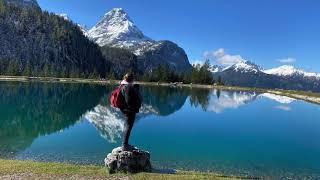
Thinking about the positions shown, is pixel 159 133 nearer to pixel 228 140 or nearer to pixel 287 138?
pixel 228 140

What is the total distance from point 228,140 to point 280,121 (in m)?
29.3

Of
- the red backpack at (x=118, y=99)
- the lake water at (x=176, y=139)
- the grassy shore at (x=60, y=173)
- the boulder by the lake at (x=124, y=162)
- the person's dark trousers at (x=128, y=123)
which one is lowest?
the lake water at (x=176, y=139)

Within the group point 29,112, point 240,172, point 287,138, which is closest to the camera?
point 240,172

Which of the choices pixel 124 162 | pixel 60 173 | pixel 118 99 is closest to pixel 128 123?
pixel 118 99

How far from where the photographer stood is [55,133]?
5053cm

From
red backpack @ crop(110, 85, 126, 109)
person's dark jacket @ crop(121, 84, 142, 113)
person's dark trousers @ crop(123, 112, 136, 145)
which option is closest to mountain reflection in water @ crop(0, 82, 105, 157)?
person's dark trousers @ crop(123, 112, 136, 145)

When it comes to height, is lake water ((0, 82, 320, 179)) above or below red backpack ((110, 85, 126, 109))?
below

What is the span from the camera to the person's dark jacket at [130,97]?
911 inches

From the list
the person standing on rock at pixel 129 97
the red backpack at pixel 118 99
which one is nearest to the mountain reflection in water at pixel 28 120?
the red backpack at pixel 118 99

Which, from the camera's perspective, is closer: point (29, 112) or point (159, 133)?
point (159, 133)

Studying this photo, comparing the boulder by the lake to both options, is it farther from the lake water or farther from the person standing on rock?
the lake water

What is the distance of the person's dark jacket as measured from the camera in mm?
23141

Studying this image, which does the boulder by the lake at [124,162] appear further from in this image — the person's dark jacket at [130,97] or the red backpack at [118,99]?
the red backpack at [118,99]

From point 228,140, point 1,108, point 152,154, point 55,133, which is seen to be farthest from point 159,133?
point 1,108
